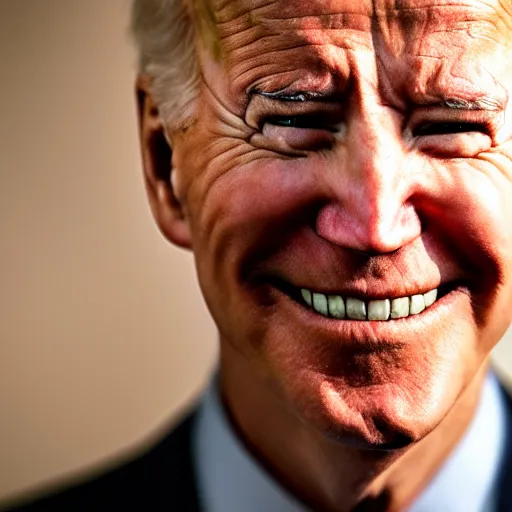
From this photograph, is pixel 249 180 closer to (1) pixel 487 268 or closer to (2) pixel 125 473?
(1) pixel 487 268

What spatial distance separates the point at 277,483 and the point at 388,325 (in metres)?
0.31

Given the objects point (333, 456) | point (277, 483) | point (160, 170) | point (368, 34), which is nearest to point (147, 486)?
point (277, 483)

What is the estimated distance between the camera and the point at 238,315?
101cm

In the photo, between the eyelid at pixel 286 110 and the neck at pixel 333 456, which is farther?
the neck at pixel 333 456

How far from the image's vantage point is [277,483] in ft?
3.75

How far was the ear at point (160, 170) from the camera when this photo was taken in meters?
1.12

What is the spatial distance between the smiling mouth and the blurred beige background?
32.1 inches

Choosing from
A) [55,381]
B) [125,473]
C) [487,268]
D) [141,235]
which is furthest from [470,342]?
[55,381]

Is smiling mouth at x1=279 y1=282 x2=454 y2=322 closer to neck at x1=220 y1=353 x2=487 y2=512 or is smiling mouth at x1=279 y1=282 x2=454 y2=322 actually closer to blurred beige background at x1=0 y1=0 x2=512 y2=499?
neck at x1=220 y1=353 x2=487 y2=512

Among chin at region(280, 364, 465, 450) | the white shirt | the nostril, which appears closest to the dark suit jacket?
the white shirt

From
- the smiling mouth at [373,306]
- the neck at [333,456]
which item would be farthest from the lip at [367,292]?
the neck at [333,456]

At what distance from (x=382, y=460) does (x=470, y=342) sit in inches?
6.4

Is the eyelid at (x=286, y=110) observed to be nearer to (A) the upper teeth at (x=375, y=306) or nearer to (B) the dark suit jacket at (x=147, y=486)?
(A) the upper teeth at (x=375, y=306)

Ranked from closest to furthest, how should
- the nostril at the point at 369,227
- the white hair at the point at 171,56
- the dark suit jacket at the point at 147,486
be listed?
the nostril at the point at 369,227 < the white hair at the point at 171,56 < the dark suit jacket at the point at 147,486
